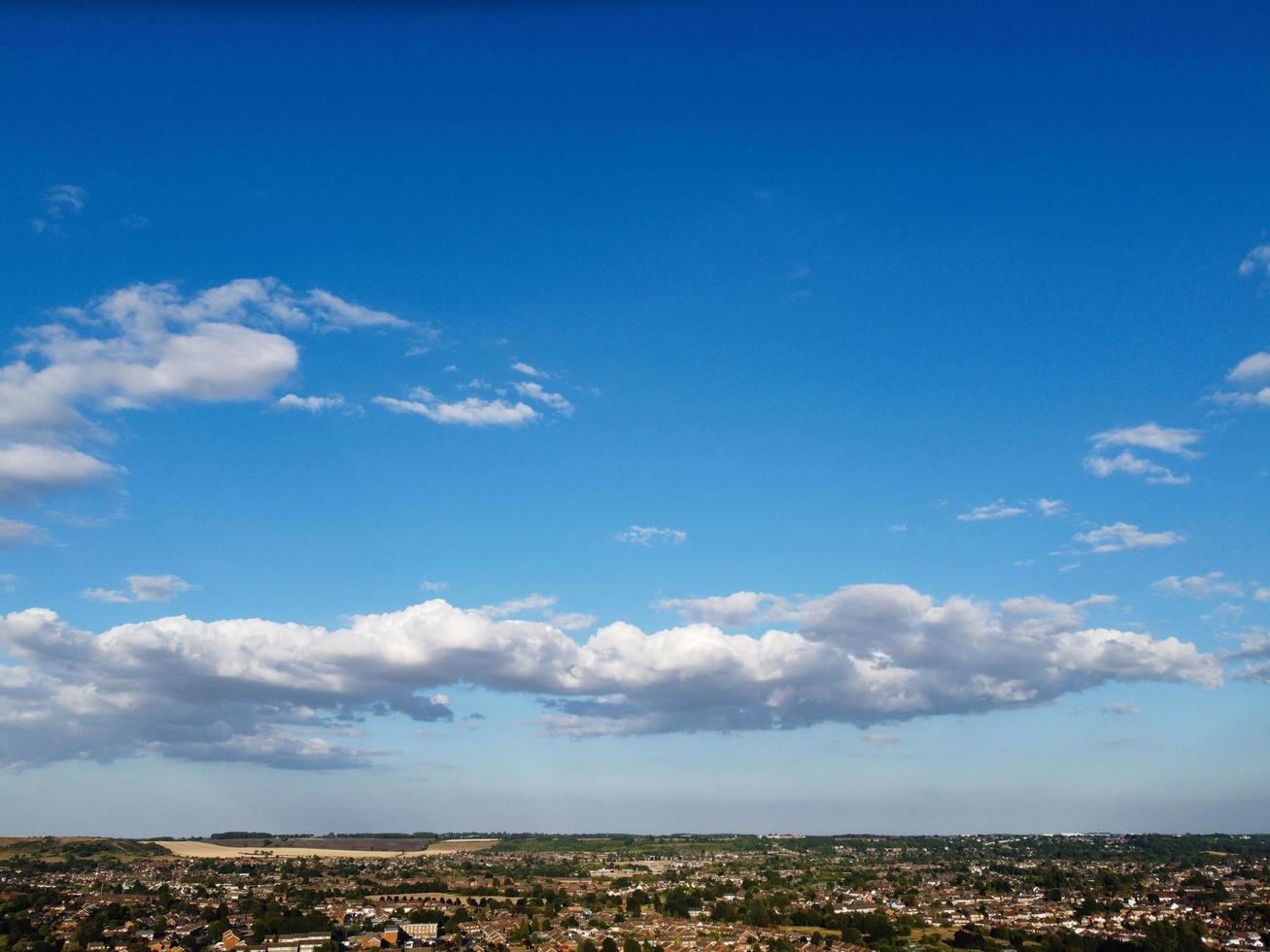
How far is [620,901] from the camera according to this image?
229ft

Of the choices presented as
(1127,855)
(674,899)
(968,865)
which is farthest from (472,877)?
(1127,855)

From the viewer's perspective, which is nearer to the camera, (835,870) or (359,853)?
(835,870)

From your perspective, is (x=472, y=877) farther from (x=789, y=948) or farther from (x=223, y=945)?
(x=789, y=948)

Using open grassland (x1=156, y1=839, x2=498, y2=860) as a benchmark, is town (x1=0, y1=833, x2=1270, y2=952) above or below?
above

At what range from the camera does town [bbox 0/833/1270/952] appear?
4878 cm

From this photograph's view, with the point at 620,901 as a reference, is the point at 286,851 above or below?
below

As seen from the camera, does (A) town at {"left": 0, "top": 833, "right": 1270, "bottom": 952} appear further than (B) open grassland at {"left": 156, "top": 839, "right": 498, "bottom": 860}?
No

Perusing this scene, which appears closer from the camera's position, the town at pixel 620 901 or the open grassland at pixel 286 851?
the town at pixel 620 901

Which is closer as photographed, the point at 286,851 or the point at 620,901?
the point at 620,901

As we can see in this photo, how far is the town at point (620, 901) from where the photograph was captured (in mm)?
48781

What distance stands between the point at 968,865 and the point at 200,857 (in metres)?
98.7

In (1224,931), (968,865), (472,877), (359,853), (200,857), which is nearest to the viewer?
(1224,931)

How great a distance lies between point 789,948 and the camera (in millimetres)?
45312

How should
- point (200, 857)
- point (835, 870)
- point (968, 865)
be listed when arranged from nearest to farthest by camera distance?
point (835, 870) < point (968, 865) < point (200, 857)
